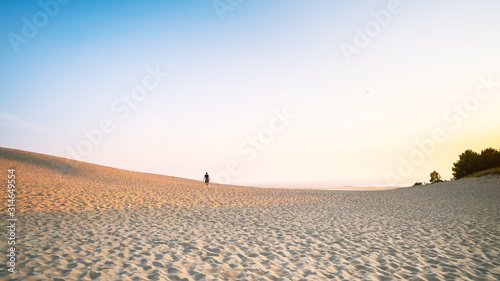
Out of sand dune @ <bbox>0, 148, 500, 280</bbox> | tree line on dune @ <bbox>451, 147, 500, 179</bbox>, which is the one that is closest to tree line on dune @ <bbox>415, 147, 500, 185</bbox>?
tree line on dune @ <bbox>451, 147, 500, 179</bbox>

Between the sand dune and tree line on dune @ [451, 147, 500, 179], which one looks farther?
tree line on dune @ [451, 147, 500, 179]

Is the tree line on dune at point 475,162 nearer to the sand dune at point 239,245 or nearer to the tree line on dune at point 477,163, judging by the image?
the tree line on dune at point 477,163

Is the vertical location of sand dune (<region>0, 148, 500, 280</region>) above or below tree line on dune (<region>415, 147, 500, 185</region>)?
below

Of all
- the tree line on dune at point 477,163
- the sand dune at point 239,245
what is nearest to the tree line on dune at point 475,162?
the tree line on dune at point 477,163

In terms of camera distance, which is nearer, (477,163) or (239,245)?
(239,245)

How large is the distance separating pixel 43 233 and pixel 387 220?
1478cm

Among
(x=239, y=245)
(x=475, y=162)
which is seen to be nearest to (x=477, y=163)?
(x=475, y=162)

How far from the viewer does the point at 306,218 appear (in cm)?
1238

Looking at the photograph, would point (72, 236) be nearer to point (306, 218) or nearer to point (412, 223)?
point (306, 218)

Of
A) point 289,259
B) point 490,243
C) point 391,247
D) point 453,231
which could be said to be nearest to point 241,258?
point 289,259

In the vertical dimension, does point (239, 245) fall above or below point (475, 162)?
below

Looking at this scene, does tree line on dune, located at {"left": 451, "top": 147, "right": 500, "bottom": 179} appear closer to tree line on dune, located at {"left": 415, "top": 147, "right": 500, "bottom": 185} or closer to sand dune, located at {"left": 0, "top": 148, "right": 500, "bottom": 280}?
→ tree line on dune, located at {"left": 415, "top": 147, "right": 500, "bottom": 185}

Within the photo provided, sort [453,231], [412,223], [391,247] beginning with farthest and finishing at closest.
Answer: [412,223]
[453,231]
[391,247]

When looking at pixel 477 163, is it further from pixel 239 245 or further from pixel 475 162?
pixel 239 245
